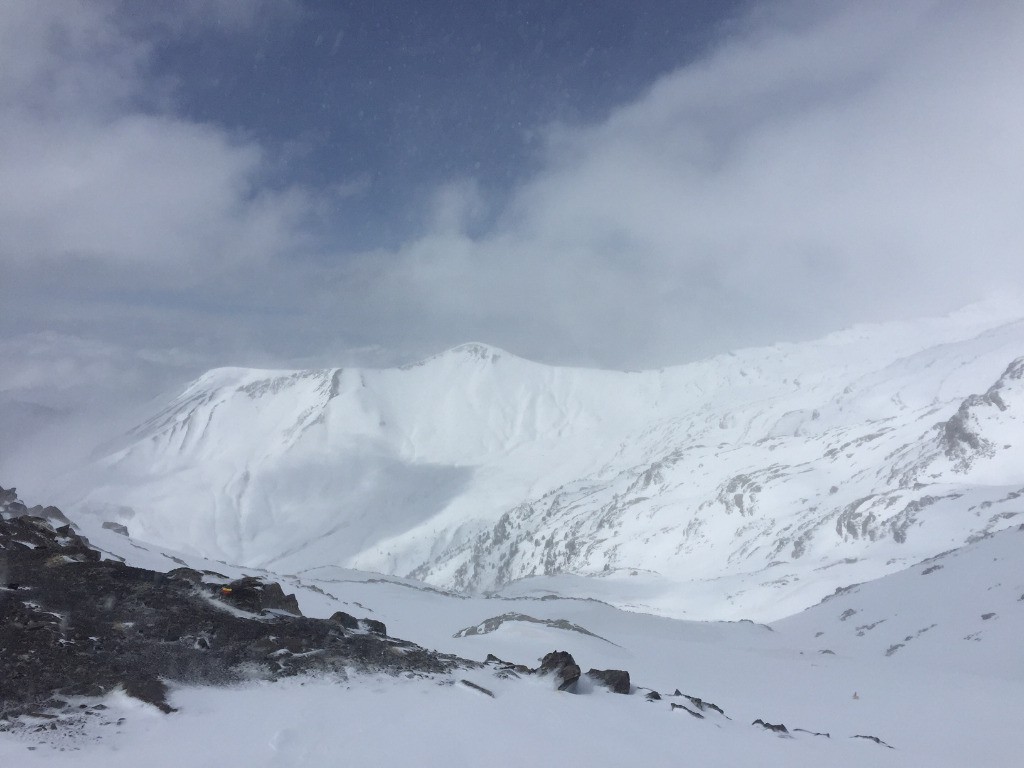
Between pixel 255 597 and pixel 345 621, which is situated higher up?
pixel 255 597

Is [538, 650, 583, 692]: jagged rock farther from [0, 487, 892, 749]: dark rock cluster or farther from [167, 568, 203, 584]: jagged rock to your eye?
[167, 568, 203, 584]: jagged rock

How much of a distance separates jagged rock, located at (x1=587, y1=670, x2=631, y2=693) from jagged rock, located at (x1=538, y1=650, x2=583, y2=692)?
58 centimetres

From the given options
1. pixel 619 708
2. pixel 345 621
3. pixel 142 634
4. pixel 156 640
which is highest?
pixel 142 634

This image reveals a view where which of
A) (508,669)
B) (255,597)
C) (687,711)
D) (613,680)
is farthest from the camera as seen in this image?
(255,597)

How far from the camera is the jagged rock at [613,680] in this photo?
464 inches

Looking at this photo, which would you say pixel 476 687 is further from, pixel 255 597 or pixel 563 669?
pixel 255 597

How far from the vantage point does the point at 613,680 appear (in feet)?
38.9

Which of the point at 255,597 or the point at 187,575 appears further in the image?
the point at 187,575

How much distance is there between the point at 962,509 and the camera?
6819 cm

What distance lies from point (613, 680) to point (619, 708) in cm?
144

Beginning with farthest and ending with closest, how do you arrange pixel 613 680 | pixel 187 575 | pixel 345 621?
pixel 187 575, pixel 345 621, pixel 613 680

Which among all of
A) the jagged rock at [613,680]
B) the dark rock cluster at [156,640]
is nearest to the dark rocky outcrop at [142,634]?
the dark rock cluster at [156,640]

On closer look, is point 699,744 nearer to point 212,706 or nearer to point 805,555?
point 212,706

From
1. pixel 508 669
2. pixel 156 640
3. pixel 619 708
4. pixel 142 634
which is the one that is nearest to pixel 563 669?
pixel 508 669
